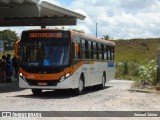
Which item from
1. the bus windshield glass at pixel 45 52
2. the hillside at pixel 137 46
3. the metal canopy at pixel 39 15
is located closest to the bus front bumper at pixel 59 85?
the bus windshield glass at pixel 45 52

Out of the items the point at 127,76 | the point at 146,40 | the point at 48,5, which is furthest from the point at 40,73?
the point at 146,40

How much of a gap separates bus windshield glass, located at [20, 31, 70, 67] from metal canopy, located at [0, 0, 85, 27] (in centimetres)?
904

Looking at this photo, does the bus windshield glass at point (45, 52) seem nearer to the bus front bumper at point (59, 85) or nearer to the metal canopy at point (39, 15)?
the bus front bumper at point (59, 85)

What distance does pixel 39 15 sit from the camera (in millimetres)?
33000

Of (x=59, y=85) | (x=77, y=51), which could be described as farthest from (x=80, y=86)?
A: (x=59, y=85)

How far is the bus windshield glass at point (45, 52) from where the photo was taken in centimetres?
2002

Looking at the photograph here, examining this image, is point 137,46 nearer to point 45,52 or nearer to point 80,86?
point 80,86

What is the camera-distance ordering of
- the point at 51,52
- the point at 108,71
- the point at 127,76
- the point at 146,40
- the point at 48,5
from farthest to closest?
1. the point at 146,40
2. the point at 127,76
3. the point at 48,5
4. the point at 108,71
5. the point at 51,52

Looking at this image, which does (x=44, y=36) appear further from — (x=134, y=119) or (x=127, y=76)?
(x=127, y=76)

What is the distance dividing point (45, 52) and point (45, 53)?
0.15ft

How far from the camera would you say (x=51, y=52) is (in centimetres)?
2002

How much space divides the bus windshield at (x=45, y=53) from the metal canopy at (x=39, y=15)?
9099 millimetres

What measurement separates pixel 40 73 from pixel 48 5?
39.1ft

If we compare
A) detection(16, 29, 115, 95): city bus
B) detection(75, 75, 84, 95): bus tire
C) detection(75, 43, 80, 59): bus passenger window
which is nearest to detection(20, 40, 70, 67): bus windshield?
detection(16, 29, 115, 95): city bus
